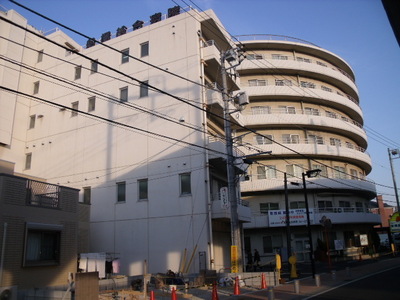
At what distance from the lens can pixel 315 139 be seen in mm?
43344

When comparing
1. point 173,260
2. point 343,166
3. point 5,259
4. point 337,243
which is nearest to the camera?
point 5,259

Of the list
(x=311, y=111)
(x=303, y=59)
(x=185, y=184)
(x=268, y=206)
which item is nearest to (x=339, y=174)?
(x=311, y=111)

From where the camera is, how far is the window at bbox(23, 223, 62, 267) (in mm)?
16359

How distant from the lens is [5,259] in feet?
49.2

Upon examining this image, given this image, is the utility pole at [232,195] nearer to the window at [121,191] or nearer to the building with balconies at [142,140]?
the building with balconies at [142,140]

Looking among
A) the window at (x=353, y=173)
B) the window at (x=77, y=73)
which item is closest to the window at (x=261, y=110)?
the window at (x=353, y=173)

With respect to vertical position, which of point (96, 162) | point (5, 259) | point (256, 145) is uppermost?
point (256, 145)

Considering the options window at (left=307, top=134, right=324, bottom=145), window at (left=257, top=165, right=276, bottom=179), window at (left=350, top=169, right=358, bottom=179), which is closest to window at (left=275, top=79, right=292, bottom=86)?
window at (left=307, top=134, right=324, bottom=145)

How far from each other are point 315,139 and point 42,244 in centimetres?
3452

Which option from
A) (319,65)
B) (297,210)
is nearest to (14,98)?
(297,210)

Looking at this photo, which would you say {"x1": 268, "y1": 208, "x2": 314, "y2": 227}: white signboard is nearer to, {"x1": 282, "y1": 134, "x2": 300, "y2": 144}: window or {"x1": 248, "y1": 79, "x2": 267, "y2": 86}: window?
{"x1": 282, "y1": 134, "x2": 300, "y2": 144}: window

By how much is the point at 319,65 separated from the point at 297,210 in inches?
787

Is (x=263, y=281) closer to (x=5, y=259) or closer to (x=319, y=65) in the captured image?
(x=5, y=259)

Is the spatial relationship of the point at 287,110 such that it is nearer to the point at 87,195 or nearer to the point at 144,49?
the point at 144,49
